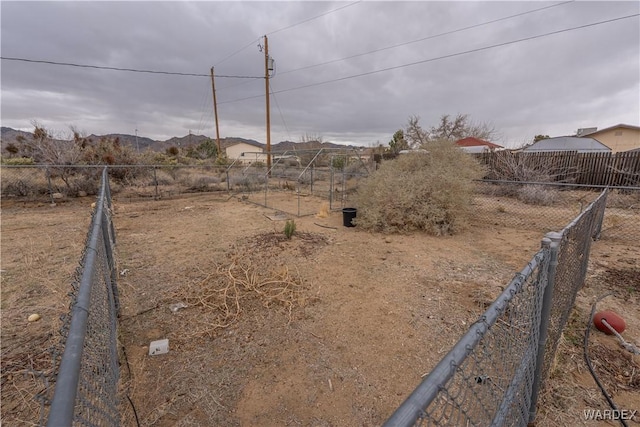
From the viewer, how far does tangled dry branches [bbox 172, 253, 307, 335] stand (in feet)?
11.7

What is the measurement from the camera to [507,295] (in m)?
1.29

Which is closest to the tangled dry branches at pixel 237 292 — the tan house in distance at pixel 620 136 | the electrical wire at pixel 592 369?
the electrical wire at pixel 592 369

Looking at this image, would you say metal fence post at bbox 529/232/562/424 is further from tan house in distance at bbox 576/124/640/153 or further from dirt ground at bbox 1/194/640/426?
tan house in distance at bbox 576/124/640/153

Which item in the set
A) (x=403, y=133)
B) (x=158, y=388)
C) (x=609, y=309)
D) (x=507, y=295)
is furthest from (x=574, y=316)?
(x=403, y=133)

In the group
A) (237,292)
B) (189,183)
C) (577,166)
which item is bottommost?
(237,292)

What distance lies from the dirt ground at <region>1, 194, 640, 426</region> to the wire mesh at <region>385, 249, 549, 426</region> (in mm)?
907

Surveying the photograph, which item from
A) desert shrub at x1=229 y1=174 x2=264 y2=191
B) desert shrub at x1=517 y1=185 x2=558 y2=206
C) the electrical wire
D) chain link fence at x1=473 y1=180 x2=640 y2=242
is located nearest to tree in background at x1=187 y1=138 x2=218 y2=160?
desert shrub at x1=229 y1=174 x2=264 y2=191

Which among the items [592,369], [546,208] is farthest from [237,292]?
[546,208]

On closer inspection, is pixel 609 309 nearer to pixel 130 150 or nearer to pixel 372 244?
pixel 372 244

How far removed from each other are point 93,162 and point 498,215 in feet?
55.0

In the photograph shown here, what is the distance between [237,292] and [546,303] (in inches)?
135

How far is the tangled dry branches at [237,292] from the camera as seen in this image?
3.56 m

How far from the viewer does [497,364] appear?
5.00 feet

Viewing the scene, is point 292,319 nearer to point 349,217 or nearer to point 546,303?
point 546,303
